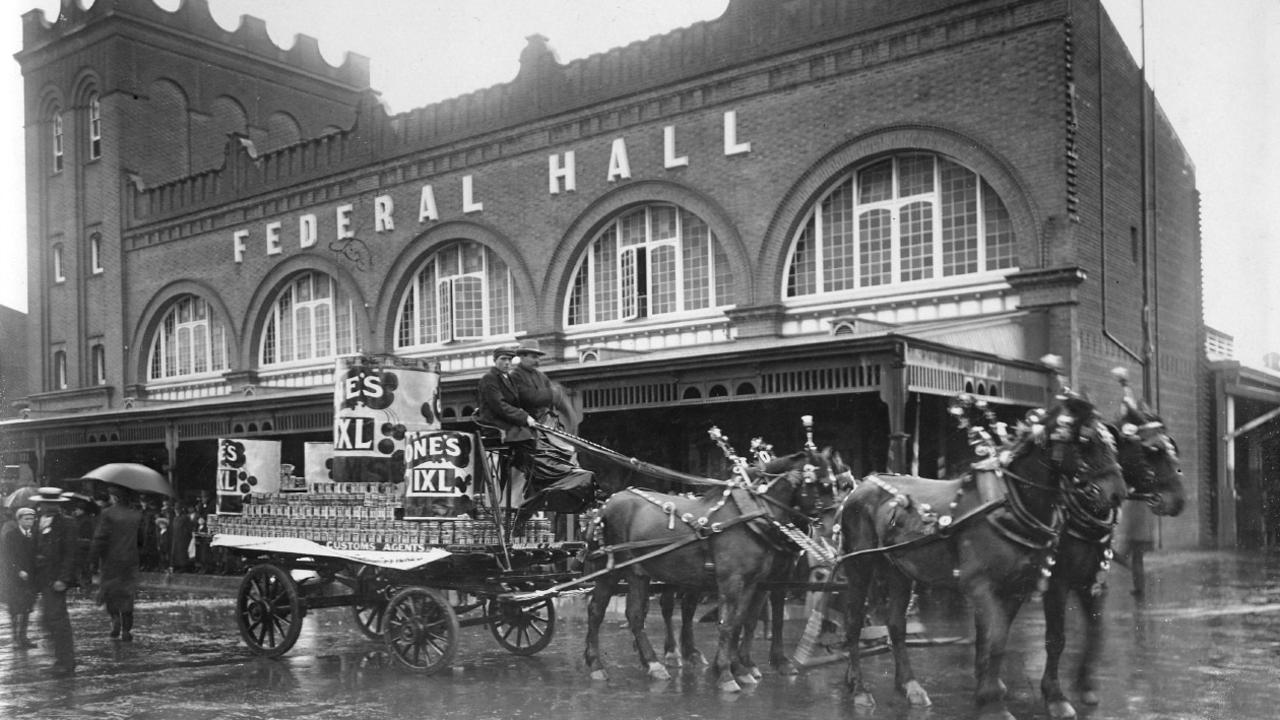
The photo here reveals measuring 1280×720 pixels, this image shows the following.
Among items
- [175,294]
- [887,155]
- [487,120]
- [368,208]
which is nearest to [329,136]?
[368,208]

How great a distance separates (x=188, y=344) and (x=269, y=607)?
→ 19495 millimetres

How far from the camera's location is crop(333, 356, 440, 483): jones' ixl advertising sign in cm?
1041

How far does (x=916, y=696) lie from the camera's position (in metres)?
7.95

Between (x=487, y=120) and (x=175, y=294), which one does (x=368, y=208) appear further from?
(x=175, y=294)

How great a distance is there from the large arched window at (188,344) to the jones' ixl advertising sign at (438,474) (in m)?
18.8

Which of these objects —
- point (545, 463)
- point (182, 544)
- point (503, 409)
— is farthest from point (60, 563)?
point (182, 544)

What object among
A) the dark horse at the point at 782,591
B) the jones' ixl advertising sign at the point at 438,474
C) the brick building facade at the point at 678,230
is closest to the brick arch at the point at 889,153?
the brick building facade at the point at 678,230

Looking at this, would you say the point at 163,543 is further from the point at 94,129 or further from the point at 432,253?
the point at 94,129

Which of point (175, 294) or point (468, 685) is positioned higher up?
point (175, 294)

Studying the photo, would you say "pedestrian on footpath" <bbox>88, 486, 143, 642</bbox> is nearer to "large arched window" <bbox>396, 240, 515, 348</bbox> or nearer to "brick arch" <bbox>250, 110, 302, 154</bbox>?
"large arched window" <bbox>396, 240, 515, 348</bbox>

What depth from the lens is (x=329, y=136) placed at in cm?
2470

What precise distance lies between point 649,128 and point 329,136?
331 inches

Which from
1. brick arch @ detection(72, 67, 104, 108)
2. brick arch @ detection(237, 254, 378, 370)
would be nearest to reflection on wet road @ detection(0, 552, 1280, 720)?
brick arch @ detection(237, 254, 378, 370)

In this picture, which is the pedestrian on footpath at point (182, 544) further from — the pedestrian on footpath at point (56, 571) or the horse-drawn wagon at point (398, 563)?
the horse-drawn wagon at point (398, 563)
